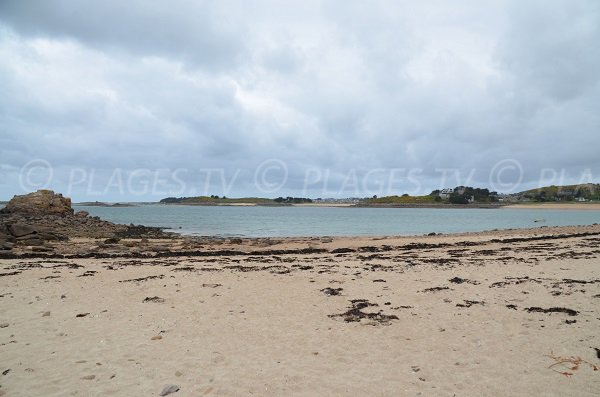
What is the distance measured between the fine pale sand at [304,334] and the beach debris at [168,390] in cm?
8

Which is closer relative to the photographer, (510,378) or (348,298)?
(510,378)

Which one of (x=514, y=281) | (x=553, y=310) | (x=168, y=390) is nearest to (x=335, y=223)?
(x=514, y=281)

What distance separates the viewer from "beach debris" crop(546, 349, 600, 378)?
5695 millimetres

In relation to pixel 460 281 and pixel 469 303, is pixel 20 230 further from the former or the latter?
pixel 469 303

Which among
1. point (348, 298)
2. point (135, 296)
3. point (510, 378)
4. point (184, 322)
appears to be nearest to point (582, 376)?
point (510, 378)

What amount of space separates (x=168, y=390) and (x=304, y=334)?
3020 millimetres

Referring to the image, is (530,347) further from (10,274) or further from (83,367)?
(10,274)

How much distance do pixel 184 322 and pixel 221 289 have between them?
340 cm

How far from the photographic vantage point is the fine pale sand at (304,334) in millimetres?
5527

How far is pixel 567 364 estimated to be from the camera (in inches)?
233

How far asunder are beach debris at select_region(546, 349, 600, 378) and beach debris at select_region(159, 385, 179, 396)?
541cm

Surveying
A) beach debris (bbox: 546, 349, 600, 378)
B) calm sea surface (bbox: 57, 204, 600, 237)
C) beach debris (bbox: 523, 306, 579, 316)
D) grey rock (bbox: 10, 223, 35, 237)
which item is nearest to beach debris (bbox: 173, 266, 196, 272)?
beach debris (bbox: 523, 306, 579, 316)

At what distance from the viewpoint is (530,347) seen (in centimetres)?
668

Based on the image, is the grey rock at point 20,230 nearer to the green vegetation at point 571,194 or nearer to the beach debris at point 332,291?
the beach debris at point 332,291
